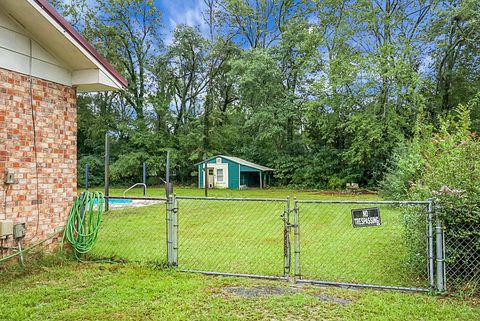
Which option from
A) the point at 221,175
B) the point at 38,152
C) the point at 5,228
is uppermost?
the point at 38,152

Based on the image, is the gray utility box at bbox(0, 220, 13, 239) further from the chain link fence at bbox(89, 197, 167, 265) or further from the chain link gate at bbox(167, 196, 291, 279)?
the chain link gate at bbox(167, 196, 291, 279)

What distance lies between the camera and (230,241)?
738cm

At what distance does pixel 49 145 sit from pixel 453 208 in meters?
5.62

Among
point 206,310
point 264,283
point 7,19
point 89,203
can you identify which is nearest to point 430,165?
point 264,283

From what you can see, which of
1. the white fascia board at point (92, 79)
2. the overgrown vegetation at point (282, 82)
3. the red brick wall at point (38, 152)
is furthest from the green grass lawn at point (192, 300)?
the overgrown vegetation at point (282, 82)

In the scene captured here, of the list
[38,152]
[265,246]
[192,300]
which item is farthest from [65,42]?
[265,246]

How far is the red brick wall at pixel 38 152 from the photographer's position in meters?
4.91

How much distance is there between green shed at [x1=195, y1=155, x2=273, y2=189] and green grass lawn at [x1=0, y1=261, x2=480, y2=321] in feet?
65.1

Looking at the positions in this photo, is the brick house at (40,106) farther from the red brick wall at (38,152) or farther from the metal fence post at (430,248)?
the metal fence post at (430,248)

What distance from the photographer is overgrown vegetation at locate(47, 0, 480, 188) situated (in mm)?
21625

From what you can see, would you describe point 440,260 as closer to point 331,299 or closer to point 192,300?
point 331,299

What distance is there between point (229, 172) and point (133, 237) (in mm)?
17348

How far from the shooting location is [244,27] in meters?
30.2

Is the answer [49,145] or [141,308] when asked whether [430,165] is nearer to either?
[141,308]
